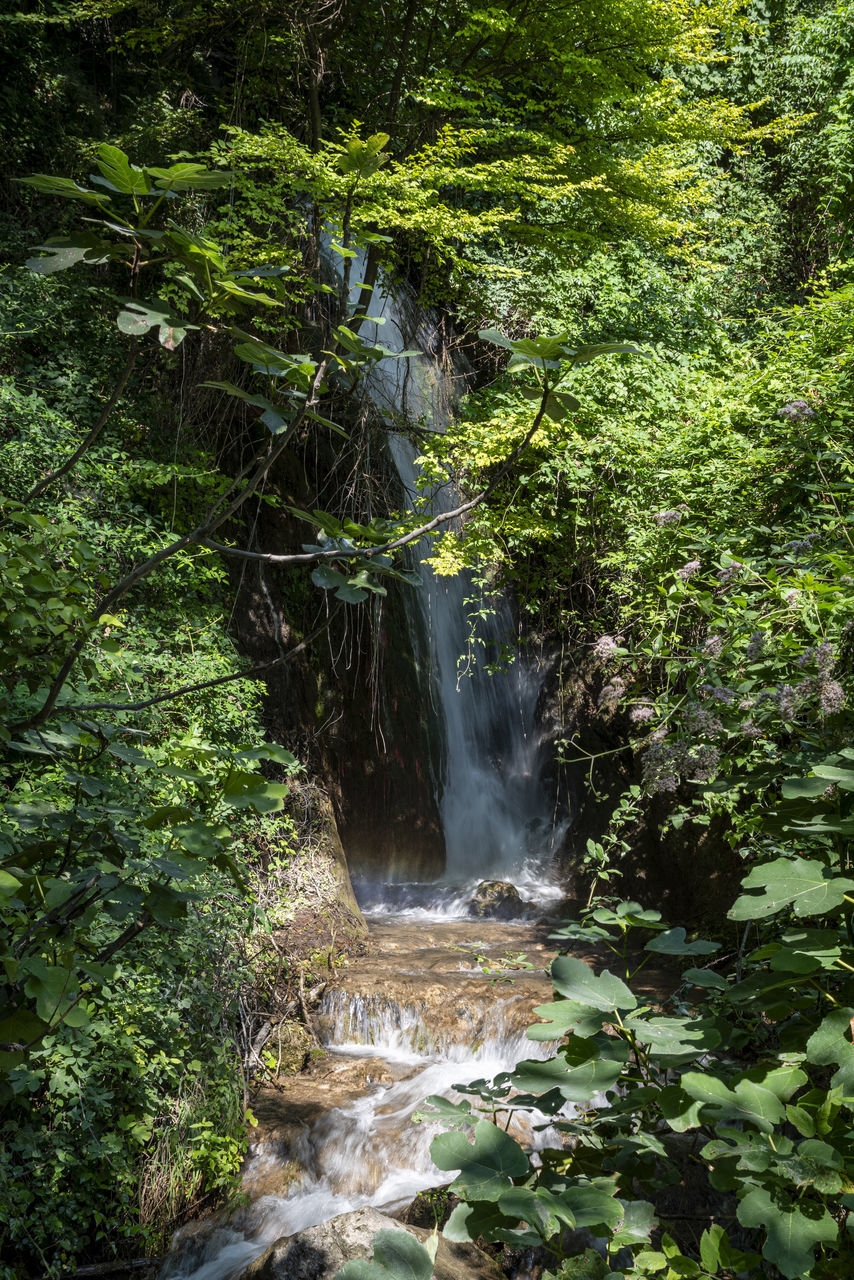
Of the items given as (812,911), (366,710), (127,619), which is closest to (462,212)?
(127,619)

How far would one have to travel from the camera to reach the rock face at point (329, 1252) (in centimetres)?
283

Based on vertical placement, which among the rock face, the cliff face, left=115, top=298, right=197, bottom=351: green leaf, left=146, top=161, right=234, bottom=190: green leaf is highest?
left=146, top=161, right=234, bottom=190: green leaf

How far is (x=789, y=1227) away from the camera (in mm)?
1023

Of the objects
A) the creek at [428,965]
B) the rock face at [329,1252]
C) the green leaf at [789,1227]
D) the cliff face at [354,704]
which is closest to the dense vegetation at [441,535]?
the green leaf at [789,1227]

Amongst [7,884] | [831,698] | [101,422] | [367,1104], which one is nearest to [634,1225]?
[7,884]

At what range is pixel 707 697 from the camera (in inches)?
92.7

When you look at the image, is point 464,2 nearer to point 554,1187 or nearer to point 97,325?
point 97,325

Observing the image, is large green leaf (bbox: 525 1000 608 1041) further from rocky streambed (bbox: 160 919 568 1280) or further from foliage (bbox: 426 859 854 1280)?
rocky streambed (bbox: 160 919 568 1280)

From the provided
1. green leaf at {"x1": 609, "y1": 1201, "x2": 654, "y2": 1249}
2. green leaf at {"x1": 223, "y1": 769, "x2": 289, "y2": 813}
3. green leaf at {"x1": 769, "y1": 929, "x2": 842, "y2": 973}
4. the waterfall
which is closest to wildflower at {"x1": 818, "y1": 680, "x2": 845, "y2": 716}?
green leaf at {"x1": 769, "y1": 929, "x2": 842, "y2": 973}

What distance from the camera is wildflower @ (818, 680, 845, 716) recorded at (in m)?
1.80

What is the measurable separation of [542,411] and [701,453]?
17.7 feet

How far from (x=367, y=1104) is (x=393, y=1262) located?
167 inches

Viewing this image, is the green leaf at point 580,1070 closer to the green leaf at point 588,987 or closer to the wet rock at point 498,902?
the green leaf at point 588,987

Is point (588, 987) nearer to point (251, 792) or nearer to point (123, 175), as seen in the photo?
point (251, 792)
